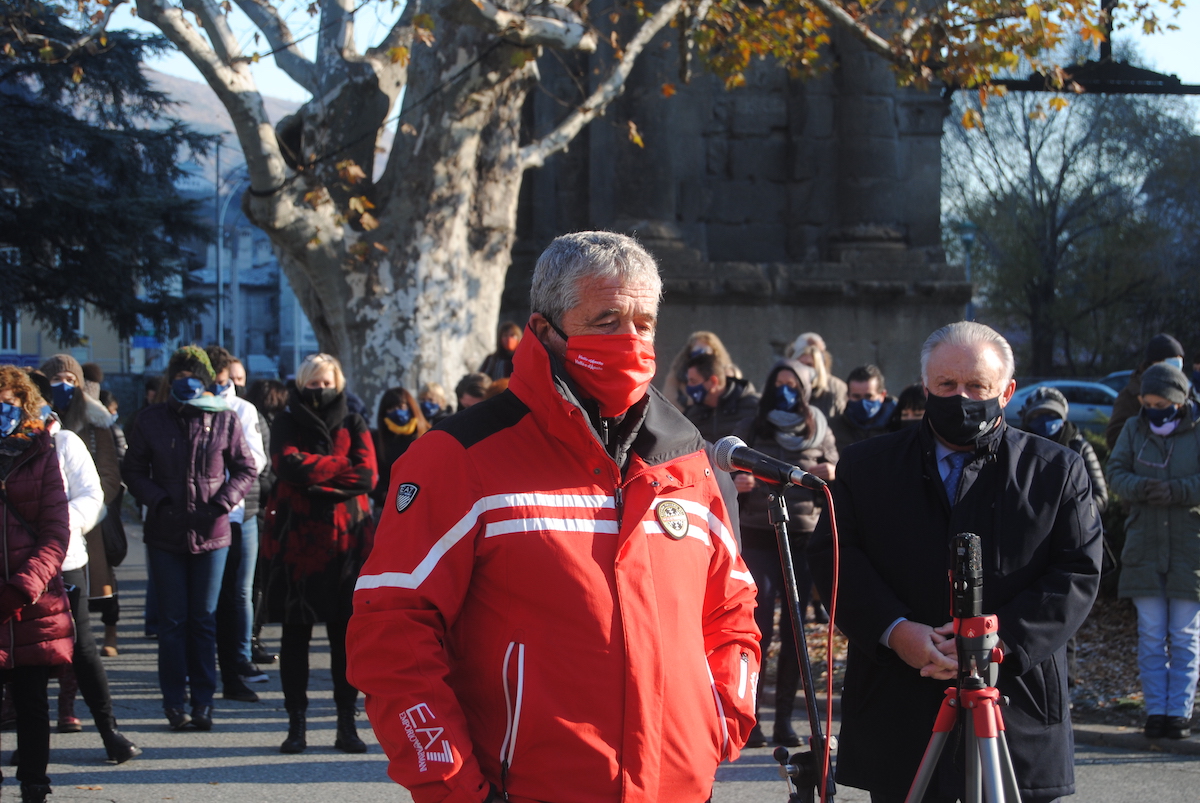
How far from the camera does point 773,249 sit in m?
16.3

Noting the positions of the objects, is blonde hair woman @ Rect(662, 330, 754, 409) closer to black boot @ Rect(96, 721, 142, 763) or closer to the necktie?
black boot @ Rect(96, 721, 142, 763)

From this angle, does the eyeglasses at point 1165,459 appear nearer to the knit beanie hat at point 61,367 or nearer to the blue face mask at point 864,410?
the blue face mask at point 864,410

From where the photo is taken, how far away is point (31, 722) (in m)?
5.36

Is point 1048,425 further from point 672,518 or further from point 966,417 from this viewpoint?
point 672,518

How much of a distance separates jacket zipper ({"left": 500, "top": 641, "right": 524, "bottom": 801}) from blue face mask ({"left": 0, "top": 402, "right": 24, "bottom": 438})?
3843 mm

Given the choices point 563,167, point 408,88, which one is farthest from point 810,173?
point 408,88

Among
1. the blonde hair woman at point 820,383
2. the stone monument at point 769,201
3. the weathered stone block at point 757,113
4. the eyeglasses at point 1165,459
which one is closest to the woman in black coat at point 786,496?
the blonde hair woman at point 820,383

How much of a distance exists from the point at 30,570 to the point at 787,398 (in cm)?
404

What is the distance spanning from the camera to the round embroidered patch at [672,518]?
2637 millimetres

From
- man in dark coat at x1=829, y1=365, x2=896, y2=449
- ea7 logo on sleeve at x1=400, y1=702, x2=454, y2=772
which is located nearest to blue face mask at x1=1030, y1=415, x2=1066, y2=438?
man in dark coat at x1=829, y1=365, x2=896, y2=449

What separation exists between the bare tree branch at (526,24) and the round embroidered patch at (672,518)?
24.9 feet

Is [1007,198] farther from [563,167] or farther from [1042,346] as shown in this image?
[563,167]

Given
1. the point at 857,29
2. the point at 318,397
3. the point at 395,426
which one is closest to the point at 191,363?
the point at 318,397

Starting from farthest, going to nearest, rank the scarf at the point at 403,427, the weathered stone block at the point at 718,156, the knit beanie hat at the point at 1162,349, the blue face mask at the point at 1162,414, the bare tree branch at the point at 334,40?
1. the weathered stone block at the point at 718,156
2. the bare tree branch at the point at 334,40
3. the knit beanie hat at the point at 1162,349
4. the scarf at the point at 403,427
5. the blue face mask at the point at 1162,414
